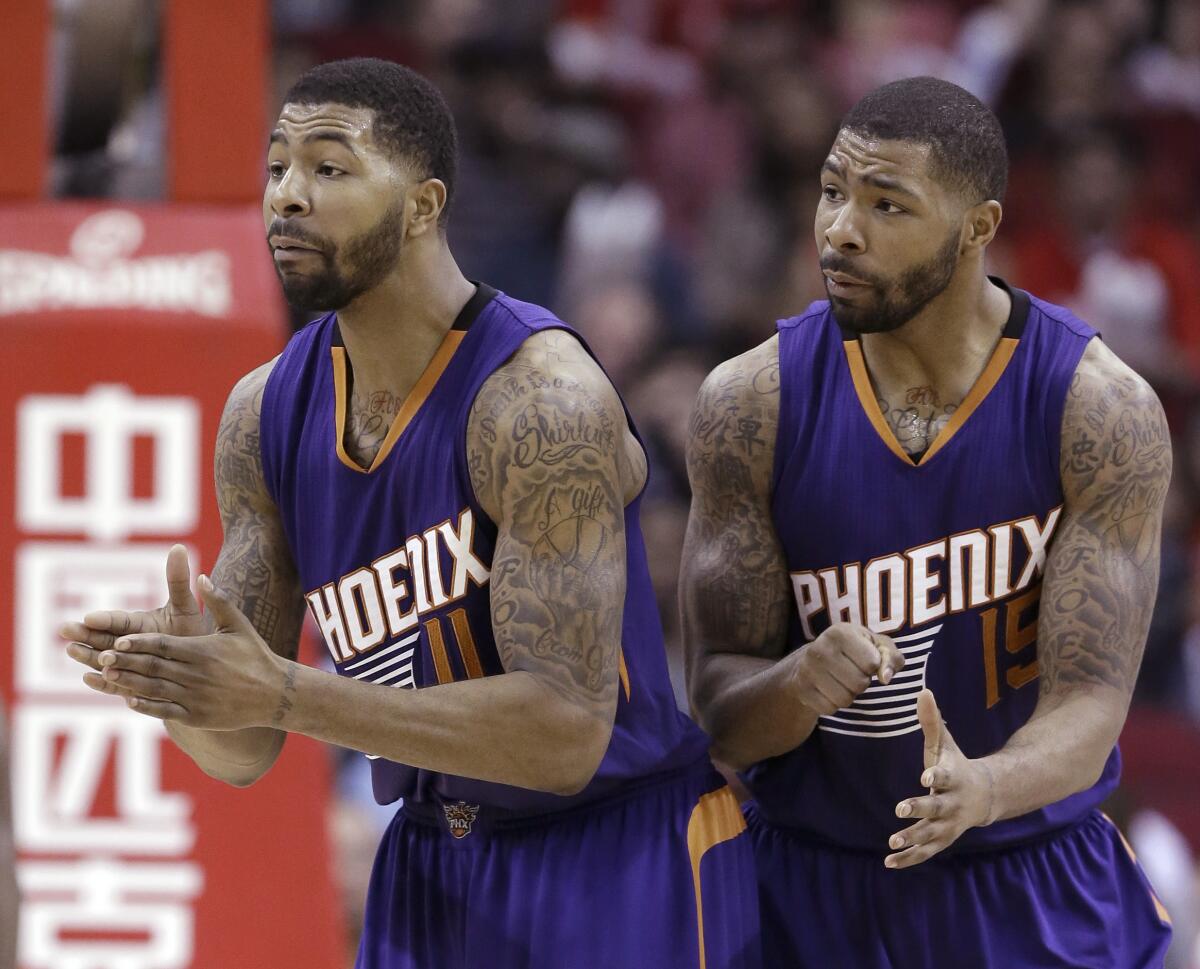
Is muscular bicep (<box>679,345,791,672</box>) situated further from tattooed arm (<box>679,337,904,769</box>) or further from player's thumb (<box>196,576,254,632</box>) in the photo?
player's thumb (<box>196,576,254,632</box>)

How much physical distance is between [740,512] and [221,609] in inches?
41.6

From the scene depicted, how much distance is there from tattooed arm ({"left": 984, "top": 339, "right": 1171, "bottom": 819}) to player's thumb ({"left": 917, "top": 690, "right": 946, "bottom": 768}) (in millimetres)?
355

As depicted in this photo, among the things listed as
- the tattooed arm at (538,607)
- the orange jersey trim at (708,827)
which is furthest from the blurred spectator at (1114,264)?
the tattooed arm at (538,607)

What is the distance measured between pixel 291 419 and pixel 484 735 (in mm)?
699

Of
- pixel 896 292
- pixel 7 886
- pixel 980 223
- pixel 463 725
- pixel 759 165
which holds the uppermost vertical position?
pixel 759 165

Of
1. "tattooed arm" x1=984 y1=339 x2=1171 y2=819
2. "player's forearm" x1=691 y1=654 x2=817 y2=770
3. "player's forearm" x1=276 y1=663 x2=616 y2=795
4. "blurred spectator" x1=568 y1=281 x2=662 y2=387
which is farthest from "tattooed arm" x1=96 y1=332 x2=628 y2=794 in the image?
"blurred spectator" x1=568 y1=281 x2=662 y2=387

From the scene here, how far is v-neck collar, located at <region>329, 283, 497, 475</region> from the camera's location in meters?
3.12

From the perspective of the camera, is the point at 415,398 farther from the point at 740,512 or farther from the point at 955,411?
the point at 955,411

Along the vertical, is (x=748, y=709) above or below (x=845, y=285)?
below

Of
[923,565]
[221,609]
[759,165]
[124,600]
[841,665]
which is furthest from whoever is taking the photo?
[759,165]

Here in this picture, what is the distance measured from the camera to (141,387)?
4691 mm

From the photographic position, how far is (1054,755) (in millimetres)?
3094

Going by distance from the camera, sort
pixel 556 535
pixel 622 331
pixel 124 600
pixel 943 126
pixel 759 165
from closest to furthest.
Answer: pixel 556 535, pixel 943 126, pixel 124 600, pixel 622 331, pixel 759 165

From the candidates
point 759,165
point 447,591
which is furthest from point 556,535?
point 759,165
